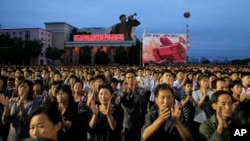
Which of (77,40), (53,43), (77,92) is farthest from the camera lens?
(53,43)

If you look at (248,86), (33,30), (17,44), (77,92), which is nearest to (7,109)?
(77,92)

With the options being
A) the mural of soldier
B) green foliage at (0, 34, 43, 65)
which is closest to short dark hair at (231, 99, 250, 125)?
green foliage at (0, 34, 43, 65)

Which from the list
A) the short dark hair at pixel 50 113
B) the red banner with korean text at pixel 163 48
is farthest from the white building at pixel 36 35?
the short dark hair at pixel 50 113

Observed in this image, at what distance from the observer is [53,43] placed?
8169cm

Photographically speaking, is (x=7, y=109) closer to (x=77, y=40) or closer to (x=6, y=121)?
(x=6, y=121)

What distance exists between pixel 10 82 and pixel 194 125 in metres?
4.55

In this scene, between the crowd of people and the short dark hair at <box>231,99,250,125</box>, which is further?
the crowd of people

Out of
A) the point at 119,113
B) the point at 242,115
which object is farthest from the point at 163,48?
the point at 242,115

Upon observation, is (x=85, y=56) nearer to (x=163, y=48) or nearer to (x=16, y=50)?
(x=16, y=50)

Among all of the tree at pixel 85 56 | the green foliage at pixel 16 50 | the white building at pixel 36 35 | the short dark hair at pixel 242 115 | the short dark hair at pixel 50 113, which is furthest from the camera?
the white building at pixel 36 35

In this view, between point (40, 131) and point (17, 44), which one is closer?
point (40, 131)

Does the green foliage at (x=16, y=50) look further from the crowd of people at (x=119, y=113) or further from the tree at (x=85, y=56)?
the crowd of people at (x=119, y=113)

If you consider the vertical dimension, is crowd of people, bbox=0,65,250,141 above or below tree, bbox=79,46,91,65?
below

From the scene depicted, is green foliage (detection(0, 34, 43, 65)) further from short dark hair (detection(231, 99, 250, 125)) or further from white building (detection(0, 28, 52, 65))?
short dark hair (detection(231, 99, 250, 125))
